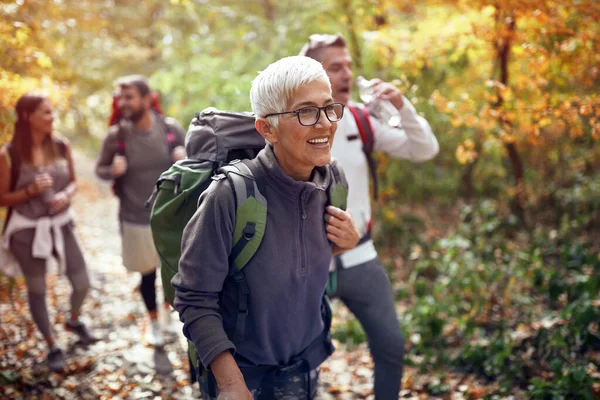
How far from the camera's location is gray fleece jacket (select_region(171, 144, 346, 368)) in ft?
6.40

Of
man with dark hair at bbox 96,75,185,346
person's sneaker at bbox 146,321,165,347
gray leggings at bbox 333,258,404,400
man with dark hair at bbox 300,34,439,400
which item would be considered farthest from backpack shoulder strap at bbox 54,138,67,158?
gray leggings at bbox 333,258,404,400

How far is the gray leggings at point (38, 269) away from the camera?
14.3 ft

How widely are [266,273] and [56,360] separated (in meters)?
3.24

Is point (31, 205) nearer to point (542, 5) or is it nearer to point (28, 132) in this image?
point (28, 132)

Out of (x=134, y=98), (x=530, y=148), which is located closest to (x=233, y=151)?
(x=134, y=98)

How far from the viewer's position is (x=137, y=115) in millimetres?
4742

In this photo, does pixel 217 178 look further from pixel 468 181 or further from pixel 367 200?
pixel 468 181

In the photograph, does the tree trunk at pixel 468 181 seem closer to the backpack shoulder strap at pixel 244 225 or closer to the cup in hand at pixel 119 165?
the cup in hand at pixel 119 165

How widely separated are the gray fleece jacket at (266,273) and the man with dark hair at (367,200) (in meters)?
0.80

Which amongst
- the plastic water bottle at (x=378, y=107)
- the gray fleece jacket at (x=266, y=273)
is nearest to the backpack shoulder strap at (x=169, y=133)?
the plastic water bottle at (x=378, y=107)

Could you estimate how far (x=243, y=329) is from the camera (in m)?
2.09

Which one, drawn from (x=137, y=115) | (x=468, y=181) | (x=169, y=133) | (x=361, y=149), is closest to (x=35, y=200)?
(x=137, y=115)

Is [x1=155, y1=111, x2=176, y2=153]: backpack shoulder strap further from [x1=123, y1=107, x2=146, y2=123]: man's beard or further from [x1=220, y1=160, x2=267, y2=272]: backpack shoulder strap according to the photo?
[x1=220, y1=160, x2=267, y2=272]: backpack shoulder strap

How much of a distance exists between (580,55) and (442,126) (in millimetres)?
3198
